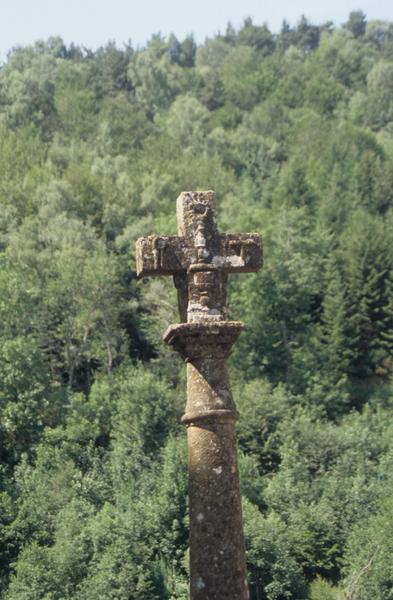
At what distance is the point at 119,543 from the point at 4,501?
698 cm

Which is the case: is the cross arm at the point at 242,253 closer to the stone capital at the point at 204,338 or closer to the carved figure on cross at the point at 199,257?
the carved figure on cross at the point at 199,257

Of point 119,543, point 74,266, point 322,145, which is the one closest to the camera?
point 119,543

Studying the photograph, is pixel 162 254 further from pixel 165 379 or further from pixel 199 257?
pixel 165 379

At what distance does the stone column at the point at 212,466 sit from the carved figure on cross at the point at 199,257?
25 centimetres

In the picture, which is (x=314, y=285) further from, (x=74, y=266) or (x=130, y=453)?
(x=130, y=453)

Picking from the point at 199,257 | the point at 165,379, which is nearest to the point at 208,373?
the point at 199,257

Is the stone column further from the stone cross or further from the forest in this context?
the forest

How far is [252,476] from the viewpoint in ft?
187

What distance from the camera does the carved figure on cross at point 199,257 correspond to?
12016 millimetres

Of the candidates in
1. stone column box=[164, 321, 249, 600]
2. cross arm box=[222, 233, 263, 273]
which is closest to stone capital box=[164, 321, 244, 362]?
stone column box=[164, 321, 249, 600]

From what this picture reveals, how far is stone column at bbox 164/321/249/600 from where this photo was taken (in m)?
11.3

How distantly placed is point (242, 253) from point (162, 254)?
33.1 inches

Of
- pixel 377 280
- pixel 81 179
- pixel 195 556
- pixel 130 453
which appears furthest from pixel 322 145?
pixel 195 556

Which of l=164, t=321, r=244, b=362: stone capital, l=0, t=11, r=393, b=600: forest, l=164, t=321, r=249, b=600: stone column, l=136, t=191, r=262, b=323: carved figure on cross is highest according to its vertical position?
l=136, t=191, r=262, b=323: carved figure on cross
